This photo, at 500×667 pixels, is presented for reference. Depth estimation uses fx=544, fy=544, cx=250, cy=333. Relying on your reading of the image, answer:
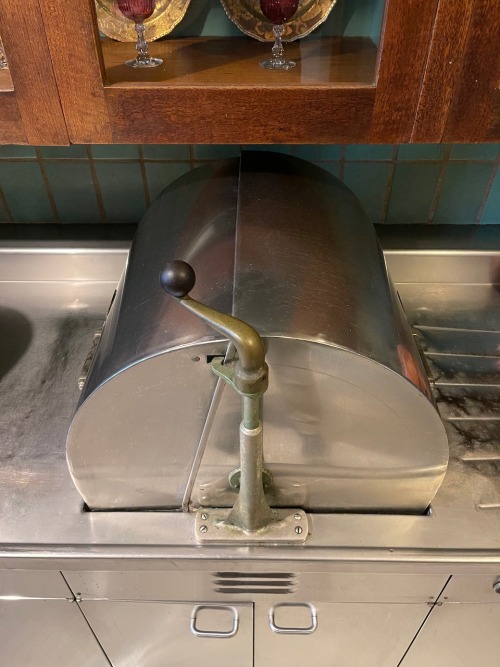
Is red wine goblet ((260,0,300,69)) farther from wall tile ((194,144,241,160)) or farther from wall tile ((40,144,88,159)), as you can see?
wall tile ((40,144,88,159))

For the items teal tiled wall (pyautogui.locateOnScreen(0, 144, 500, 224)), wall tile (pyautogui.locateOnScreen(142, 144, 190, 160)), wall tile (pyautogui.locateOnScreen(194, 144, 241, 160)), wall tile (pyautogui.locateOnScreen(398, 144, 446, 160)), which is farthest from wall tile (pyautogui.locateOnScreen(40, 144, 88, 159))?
wall tile (pyautogui.locateOnScreen(398, 144, 446, 160))

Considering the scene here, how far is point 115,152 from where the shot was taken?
1166mm

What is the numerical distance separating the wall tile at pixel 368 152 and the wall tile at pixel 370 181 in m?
0.01

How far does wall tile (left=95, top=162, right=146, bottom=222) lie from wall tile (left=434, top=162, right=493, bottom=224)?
0.68 meters

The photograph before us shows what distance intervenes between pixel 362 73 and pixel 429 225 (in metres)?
0.62

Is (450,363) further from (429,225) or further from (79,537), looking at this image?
(79,537)

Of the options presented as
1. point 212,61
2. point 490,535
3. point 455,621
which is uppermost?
point 212,61

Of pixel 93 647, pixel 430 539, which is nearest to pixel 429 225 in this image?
pixel 430 539

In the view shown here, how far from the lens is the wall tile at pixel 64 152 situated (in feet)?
3.82

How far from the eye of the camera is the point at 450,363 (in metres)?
1.07

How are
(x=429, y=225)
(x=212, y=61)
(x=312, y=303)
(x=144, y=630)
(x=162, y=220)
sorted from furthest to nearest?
1. (x=429, y=225)
2. (x=144, y=630)
3. (x=162, y=220)
4. (x=212, y=61)
5. (x=312, y=303)

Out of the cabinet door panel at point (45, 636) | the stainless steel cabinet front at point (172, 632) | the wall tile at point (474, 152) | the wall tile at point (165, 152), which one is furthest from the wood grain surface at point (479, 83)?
the cabinet door panel at point (45, 636)

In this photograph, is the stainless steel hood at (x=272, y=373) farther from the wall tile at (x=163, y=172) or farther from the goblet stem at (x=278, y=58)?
the wall tile at (x=163, y=172)

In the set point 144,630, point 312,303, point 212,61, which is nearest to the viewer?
point 312,303
